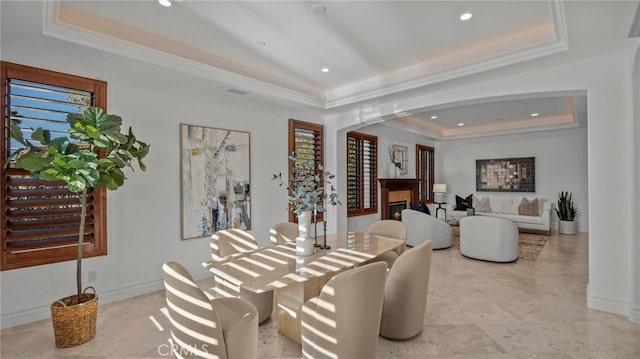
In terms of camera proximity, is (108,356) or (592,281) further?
(592,281)

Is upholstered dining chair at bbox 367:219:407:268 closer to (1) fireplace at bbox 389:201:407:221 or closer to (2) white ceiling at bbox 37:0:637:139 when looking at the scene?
(2) white ceiling at bbox 37:0:637:139

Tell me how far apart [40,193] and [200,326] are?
97.1 inches

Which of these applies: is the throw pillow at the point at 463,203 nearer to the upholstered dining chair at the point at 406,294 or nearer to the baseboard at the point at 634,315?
the baseboard at the point at 634,315

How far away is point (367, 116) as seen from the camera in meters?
5.08

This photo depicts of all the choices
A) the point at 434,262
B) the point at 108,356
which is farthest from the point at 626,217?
the point at 108,356

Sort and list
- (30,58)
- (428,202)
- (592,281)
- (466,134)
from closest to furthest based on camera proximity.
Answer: (30,58) < (592,281) < (466,134) < (428,202)

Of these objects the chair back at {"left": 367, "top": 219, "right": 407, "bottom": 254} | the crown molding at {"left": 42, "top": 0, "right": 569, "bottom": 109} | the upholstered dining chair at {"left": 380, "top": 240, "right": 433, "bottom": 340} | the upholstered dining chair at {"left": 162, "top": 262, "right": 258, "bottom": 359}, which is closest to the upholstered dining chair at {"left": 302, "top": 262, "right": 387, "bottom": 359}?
the upholstered dining chair at {"left": 162, "top": 262, "right": 258, "bottom": 359}

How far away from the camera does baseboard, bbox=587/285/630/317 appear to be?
2965 mm

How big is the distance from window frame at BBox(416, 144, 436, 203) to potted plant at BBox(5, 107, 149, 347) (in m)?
7.74

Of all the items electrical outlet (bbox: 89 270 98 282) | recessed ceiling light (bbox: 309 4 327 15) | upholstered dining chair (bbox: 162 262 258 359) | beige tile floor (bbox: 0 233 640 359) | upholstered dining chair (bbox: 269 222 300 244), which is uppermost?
recessed ceiling light (bbox: 309 4 327 15)

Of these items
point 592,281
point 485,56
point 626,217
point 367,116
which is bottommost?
point 592,281

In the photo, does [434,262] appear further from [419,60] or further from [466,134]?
[466,134]

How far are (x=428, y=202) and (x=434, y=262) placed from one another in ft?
16.1

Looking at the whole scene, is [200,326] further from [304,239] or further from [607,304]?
[607,304]
